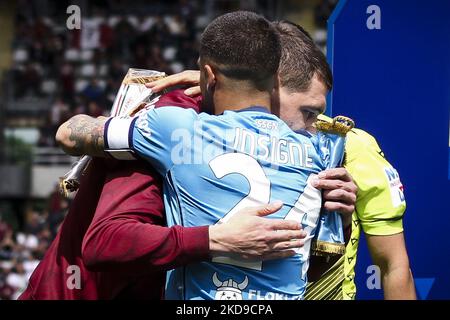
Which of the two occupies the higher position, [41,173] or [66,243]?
[66,243]

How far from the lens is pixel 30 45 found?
15.5 m

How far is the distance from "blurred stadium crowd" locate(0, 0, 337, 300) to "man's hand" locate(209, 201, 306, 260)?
1041 centimetres

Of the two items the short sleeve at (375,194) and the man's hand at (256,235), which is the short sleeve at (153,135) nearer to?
the man's hand at (256,235)

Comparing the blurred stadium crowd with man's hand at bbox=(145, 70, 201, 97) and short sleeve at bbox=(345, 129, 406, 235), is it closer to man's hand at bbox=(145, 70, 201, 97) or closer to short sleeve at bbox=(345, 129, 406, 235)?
man's hand at bbox=(145, 70, 201, 97)

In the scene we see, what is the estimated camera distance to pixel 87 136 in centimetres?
249

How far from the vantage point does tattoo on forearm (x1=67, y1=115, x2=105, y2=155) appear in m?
2.47

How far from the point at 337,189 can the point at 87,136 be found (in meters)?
0.76

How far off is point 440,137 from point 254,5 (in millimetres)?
11300

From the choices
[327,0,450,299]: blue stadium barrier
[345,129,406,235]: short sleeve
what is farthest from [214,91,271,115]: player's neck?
[327,0,450,299]: blue stadium barrier

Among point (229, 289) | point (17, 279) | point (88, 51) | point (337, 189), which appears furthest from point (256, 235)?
point (88, 51)

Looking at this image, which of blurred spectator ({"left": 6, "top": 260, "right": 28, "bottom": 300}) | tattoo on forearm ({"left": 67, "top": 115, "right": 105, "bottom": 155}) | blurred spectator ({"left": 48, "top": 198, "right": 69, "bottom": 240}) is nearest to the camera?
tattoo on forearm ({"left": 67, "top": 115, "right": 105, "bottom": 155})

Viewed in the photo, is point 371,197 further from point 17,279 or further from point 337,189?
point 17,279
